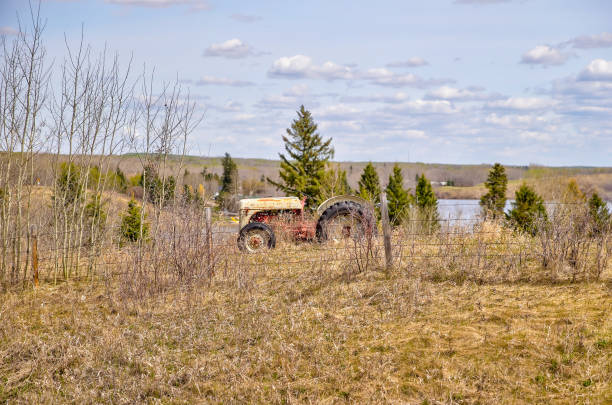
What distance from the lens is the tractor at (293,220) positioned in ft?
36.0

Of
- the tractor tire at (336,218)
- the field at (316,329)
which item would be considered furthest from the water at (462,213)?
the tractor tire at (336,218)

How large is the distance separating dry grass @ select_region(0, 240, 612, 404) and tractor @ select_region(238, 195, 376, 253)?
7.66 ft

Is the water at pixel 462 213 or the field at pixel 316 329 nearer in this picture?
the field at pixel 316 329

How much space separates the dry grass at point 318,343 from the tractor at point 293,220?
92.0 inches

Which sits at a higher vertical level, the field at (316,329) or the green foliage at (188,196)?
the green foliage at (188,196)

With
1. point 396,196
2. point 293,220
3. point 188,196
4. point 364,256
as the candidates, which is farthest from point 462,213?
point 396,196

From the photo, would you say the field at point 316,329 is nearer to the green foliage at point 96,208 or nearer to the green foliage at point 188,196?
the green foliage at point 188,196

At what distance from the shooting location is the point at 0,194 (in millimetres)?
10914

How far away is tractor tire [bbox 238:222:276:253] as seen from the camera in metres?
11.1

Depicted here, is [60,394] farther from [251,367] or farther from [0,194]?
[0,194]

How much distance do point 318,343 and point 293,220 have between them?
17.8 feet

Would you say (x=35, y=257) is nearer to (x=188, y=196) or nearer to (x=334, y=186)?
(x=188, y=196)

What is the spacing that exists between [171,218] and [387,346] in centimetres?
402

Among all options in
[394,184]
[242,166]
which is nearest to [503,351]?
[394,184]
